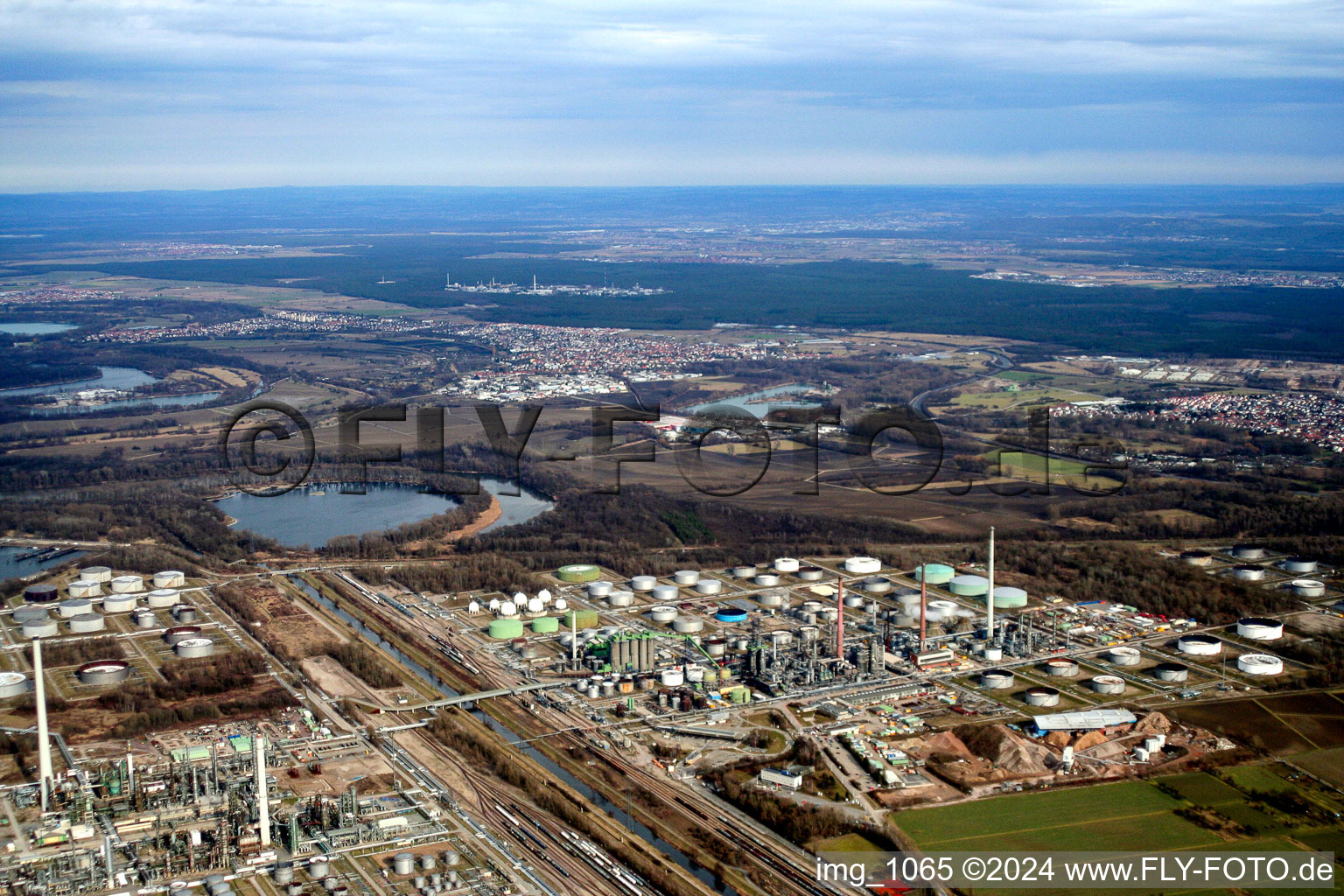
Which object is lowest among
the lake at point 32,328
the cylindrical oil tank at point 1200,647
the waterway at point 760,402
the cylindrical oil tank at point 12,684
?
the cylindrical oil tank at point 12,684

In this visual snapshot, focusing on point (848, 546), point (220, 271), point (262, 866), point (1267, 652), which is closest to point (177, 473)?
point (848, 546)

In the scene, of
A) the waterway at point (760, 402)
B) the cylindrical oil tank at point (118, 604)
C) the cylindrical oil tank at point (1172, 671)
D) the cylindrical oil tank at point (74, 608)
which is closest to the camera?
the cylindrical oil tank at point (1172, 671)

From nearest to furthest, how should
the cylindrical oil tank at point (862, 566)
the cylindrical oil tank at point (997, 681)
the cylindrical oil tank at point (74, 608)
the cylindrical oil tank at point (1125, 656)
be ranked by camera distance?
the cylindrical oil tank at point (997, 681) → the cylindrical oil tank at point (1125, 656) → the cylindrical oil tank at point (74, 608) → the cylindrical oil tank at point (862, 566)

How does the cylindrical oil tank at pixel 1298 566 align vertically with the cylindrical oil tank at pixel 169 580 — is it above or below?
above

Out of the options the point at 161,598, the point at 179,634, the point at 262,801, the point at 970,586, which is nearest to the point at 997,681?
the point at 970,586

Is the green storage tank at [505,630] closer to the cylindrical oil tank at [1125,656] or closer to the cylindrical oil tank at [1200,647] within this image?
the cylindrical oil tank at [1125,656]

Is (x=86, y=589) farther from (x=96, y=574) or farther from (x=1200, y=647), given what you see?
(x=1200, y=647)

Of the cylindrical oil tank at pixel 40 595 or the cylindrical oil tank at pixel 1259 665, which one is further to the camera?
the cylindrical oil tank at pixel 40 595

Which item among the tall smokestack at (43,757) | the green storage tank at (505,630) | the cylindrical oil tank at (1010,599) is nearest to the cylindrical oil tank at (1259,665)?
the cylindrical oil tank at (1010,599)
